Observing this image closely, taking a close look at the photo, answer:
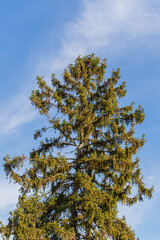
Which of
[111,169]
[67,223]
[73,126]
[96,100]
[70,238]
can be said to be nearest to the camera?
[70,238]

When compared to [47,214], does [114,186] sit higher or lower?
higher

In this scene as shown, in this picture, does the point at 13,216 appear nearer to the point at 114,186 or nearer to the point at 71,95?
the point at 114,186

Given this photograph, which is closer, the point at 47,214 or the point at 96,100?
the point at 47,214

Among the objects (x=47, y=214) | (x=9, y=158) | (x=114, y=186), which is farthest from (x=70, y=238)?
(x=9, y=158)

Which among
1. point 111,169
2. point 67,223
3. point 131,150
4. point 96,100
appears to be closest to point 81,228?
point 67,223

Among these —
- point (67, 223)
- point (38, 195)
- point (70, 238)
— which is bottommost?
point (70, 238)

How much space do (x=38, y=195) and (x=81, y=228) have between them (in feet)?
8.35

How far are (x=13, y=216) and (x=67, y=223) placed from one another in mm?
2533

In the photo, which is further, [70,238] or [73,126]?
[73,126]

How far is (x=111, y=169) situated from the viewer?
15516 mm

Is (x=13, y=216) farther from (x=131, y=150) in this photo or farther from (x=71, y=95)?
(x=71, y=95)

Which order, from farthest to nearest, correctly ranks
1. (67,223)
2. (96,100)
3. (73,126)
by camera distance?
1. (96,100)
2. (73,126)
3. (67,223)

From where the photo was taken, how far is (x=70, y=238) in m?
13.5

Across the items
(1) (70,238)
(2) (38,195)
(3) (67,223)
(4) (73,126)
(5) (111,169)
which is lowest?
(1) (70,238)
